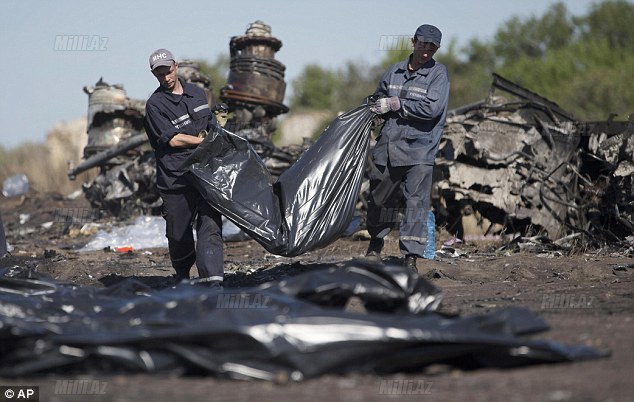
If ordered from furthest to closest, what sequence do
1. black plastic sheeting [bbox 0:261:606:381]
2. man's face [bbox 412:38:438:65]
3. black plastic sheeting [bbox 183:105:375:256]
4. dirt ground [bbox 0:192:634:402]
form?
man's face [bbox 412:38:438:65]
black plastic sheeting [bbox 183:105:375:256]
black plastic sheeting [bbox 0:261:606:381]
dirt ground [bbox 0:192:634:402]

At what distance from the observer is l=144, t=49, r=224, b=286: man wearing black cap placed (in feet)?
21.5

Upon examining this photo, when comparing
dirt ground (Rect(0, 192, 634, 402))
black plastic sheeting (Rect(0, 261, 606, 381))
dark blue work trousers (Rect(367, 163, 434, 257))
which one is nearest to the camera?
dirt ground (Rect(0, 192, 634, 402))

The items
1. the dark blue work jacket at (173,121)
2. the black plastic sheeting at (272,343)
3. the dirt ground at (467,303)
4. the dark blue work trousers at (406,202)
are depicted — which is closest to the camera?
the dirt ground at (467,303)

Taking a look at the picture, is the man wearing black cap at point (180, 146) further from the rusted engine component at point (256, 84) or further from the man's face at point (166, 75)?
the rusted engine component at point (256, 84)

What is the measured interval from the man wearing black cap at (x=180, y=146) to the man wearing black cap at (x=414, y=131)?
161 centimetres

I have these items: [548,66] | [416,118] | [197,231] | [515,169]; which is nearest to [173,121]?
[197,231]

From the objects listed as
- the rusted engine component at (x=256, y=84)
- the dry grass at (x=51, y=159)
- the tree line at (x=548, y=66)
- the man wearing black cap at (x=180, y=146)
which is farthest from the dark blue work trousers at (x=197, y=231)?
the tree line at (x=548, y=66)

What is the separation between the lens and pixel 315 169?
6.92m

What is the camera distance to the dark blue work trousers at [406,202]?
23.9ft

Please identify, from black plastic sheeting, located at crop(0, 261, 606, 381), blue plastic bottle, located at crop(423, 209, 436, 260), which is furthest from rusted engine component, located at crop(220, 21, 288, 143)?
black plastic sheeting, located at crop(0, 261, 606, 381)

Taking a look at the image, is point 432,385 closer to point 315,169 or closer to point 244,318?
point 244,318

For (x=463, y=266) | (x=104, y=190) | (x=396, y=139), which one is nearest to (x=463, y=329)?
(x=396, y=139)

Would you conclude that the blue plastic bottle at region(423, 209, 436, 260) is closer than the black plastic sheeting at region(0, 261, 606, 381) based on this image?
No

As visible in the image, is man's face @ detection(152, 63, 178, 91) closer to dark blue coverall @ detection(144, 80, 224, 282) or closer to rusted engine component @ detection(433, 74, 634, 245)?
dark blue coverall @ detection(144, 80, 224, 282)
